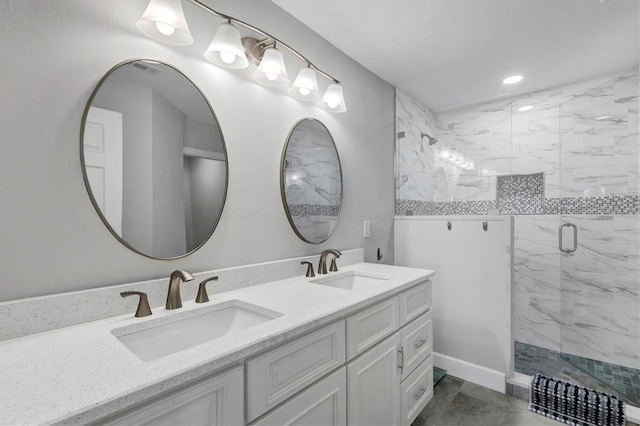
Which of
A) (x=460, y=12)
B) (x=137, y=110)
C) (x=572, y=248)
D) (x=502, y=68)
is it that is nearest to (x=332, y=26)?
(x=460, y=12)

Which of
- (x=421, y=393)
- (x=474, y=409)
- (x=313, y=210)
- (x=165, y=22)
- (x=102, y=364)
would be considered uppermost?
(x=165, y=22)

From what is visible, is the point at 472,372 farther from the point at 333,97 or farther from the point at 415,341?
the point at 333,97

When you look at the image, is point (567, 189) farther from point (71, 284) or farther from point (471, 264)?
point (71, 284)

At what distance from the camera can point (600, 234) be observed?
255 cm

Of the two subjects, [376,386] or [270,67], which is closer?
[376,386]

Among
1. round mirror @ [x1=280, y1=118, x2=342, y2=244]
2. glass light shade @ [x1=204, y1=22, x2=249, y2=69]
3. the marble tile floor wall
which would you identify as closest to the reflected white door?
glass light shade @ [x1=204, y1=22, x2=249, y2=69]

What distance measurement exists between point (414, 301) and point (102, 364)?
4.67 ft

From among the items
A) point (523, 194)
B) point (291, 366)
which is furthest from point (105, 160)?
point (523, 194)

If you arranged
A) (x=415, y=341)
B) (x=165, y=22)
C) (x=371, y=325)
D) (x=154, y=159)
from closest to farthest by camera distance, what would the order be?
(x=165, y=22) → (x=154, y=159) → (x=371, y=325) → (x=415, y=341)

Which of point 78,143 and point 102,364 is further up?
point 78,143

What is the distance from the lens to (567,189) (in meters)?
2.70

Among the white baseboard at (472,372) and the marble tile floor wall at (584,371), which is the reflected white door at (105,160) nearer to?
the white baseboard at (472,372)

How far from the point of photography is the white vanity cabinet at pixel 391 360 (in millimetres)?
1250

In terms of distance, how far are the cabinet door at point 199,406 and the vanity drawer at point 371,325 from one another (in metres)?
0.52
